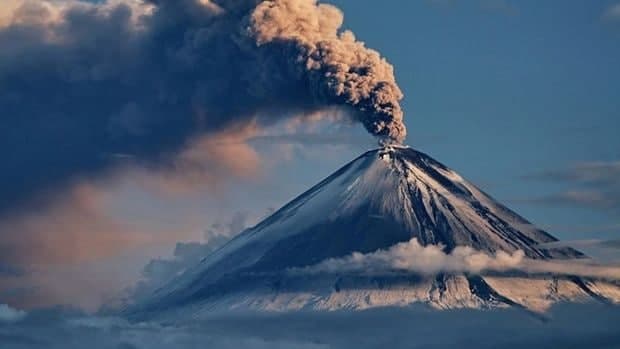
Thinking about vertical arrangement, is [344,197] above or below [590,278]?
above

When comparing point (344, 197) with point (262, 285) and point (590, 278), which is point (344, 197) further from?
point (590, 278)

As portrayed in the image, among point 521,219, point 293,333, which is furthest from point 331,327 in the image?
point 521,219

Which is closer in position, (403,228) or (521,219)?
(403,228)

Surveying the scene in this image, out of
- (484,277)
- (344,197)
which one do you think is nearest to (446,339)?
(484,277)

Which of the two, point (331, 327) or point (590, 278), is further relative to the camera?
point (590, 278)

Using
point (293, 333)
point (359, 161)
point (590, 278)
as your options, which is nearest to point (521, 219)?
point (590, 278)

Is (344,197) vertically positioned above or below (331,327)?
above

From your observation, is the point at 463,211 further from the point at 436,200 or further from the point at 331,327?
the point at 331,327
